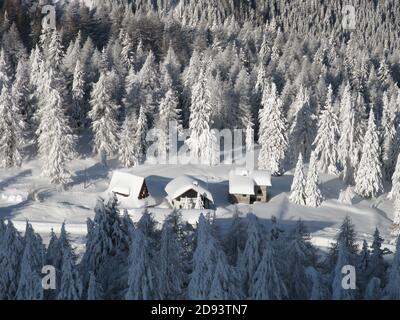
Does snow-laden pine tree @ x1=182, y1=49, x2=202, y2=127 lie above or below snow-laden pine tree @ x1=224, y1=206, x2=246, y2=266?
above

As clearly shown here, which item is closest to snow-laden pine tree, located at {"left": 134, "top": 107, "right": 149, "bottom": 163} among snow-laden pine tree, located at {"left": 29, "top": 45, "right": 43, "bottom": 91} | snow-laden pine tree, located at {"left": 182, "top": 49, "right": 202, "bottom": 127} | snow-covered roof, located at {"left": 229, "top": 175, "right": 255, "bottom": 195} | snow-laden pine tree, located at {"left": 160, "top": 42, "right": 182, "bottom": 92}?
snow-laden pine tree, located at {"left": 160, "top": 42, "right": 182, "bottom": 92}

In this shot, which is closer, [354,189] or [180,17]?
[354,189]

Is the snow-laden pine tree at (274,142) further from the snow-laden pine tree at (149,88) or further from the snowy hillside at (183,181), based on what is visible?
the snow-laden pine tree at (149,88)

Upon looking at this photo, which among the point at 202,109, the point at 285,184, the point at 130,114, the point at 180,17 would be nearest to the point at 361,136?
the point at 285,184

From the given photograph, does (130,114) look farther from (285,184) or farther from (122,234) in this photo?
(122,234)

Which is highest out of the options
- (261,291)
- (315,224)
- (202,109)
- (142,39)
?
A: (142,39)

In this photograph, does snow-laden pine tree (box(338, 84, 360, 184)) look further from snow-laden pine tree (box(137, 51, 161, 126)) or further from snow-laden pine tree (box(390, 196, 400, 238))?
snow-laden pine tree (box(137, 51, 161, 126))

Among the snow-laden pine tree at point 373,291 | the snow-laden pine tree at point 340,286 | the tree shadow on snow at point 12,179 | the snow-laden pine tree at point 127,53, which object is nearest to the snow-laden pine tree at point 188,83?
the snow-laden pine tree at point 127,53
